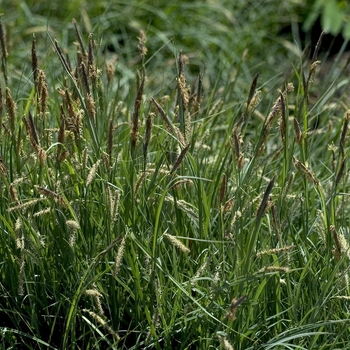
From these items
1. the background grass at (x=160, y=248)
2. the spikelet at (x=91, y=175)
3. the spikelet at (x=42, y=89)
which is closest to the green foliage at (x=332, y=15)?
the background grass at (x=160, y=248)

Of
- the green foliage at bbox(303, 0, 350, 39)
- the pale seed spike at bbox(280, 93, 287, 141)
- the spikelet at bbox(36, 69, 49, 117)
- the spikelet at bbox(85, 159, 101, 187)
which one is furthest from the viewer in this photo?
the green foliage at bbox(303, 0, 350, 39)

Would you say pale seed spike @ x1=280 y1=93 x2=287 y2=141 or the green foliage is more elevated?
pale seed spike @ x1=280 y1=93 x2=287 y2=141

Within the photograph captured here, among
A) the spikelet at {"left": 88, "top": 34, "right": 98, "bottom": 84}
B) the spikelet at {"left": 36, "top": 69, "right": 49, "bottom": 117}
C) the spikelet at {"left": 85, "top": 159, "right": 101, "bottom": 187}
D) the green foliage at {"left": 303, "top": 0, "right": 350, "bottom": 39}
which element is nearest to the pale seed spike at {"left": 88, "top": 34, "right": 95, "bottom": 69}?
the spikelet at {"left": 88, "top": 34, "right": 98, "bottom": 84}

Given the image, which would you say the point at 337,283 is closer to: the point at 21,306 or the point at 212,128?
the point at 21,306

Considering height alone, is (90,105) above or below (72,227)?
above

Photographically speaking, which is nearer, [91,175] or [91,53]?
[91,175]

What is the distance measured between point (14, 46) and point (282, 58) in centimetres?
198

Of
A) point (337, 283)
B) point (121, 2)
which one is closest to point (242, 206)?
point (337, 283)

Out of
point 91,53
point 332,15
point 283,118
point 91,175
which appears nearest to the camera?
point 91,175

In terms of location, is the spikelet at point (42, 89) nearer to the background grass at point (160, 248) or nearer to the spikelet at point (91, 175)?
the background grass at point (160, 248)

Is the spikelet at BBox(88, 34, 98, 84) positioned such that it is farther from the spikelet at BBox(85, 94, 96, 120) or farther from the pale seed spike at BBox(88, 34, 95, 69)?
the spikelet at BBox(85, 94, 96, 120)

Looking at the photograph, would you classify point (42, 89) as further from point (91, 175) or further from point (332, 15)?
point (332, 15)

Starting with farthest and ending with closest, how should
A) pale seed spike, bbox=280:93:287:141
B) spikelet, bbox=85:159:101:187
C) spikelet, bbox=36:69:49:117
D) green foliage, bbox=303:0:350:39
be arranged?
green foliage, bbox=303:0:350:39 → spikelet, bbox=36:69:49:117 → pale seed spike, bbox=280:93:287:141 → spikelet, bbox=85:159:101:187

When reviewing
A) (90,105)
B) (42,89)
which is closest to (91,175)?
(90,105)
